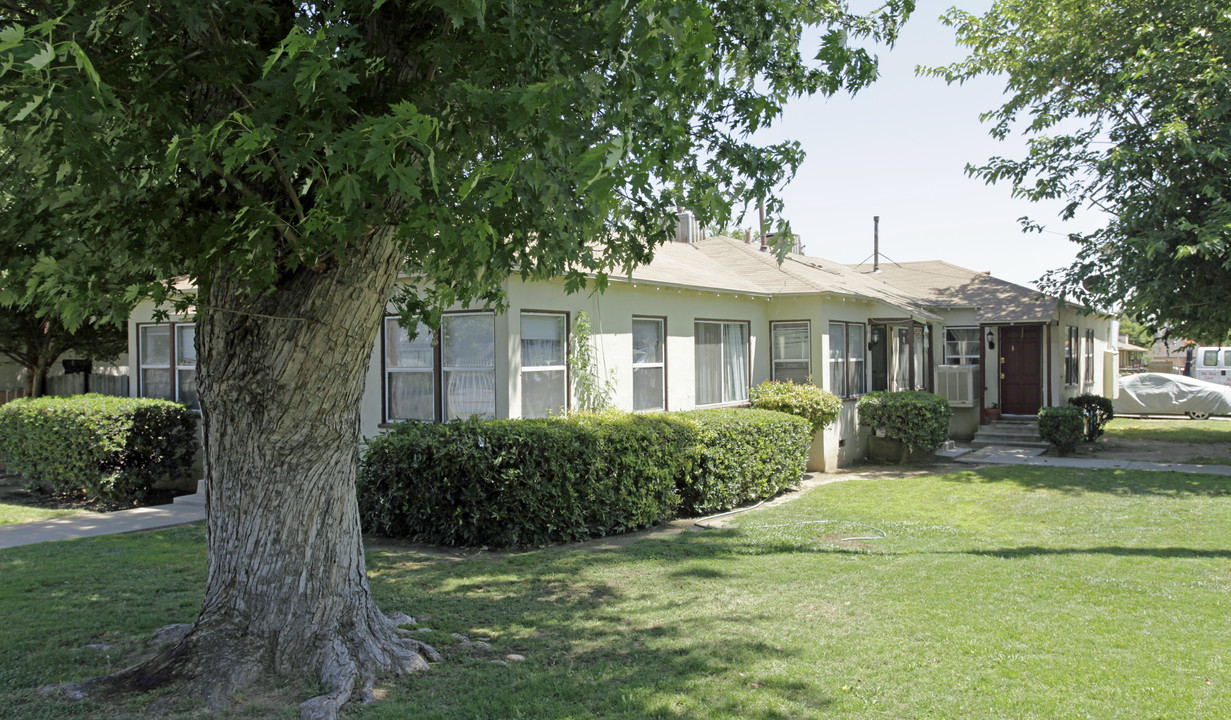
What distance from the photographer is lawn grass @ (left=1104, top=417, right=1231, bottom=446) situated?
20031 mm

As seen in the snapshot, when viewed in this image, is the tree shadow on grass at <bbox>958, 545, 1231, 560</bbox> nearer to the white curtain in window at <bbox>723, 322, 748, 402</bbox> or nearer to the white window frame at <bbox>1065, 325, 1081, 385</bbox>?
the white curtain in window at <bbox>723, 322, 748, 402</bbox>

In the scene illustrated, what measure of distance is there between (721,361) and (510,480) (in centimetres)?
700

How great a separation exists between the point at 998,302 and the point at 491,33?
2074cm

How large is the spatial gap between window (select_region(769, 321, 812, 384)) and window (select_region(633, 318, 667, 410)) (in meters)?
3.83

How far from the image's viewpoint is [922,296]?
75.8ft

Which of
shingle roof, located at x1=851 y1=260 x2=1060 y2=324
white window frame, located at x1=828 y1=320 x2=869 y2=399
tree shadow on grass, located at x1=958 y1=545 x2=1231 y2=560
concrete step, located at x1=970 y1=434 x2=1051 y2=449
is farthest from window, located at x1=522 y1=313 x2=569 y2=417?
Answer: shingle roof, located at x1=851 y1=260 x2=1060 y2=324

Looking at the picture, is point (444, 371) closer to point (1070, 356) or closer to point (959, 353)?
point (959, 353)

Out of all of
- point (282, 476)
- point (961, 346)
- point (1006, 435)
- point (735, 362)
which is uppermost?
point (961, 346)

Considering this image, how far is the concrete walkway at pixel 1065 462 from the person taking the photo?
15.0m

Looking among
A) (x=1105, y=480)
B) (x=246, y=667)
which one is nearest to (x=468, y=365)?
(x=246, y=667)

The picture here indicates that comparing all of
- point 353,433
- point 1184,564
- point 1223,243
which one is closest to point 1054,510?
point 1184,564

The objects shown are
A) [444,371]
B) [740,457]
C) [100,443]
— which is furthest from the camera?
[100,443]

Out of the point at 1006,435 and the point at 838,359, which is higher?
the point at 838,359

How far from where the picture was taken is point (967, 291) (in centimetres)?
2309
